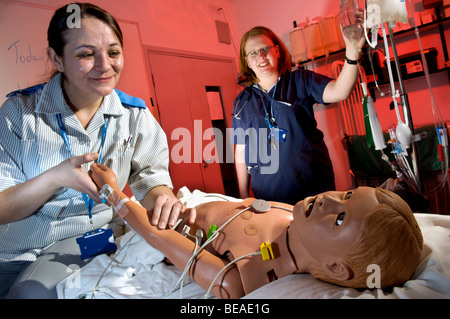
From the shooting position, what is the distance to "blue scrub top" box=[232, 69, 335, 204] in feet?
4.79

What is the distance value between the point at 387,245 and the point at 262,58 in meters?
1.08

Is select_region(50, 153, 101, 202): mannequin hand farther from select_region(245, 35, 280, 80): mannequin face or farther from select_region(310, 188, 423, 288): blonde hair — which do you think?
select_region(245, 35, 280, 80): mannequin face

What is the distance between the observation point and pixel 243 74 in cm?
167

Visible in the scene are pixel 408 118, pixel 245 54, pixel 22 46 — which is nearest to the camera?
pixel 408 118

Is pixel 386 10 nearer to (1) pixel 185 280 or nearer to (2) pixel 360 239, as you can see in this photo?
(2) pixel 360 239

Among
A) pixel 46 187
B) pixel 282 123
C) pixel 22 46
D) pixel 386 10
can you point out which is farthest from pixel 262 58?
pixel 22 46

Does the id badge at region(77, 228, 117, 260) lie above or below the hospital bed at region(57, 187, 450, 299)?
above

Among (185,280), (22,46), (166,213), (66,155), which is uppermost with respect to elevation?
(22,46)

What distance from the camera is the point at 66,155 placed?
1.02m

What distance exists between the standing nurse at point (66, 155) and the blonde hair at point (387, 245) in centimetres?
53

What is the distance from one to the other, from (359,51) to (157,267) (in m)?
1.13

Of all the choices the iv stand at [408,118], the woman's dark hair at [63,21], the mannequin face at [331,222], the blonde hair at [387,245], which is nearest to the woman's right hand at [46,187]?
the woman's dark hair at [63,21]

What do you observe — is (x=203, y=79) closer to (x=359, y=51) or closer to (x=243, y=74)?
(x=243, y=74)

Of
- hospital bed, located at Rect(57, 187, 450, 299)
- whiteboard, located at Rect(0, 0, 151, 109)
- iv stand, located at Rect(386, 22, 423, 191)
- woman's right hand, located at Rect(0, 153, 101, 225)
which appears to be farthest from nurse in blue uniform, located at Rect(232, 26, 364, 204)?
whiteboard, located at Rect(0, 0, 151, 109)
